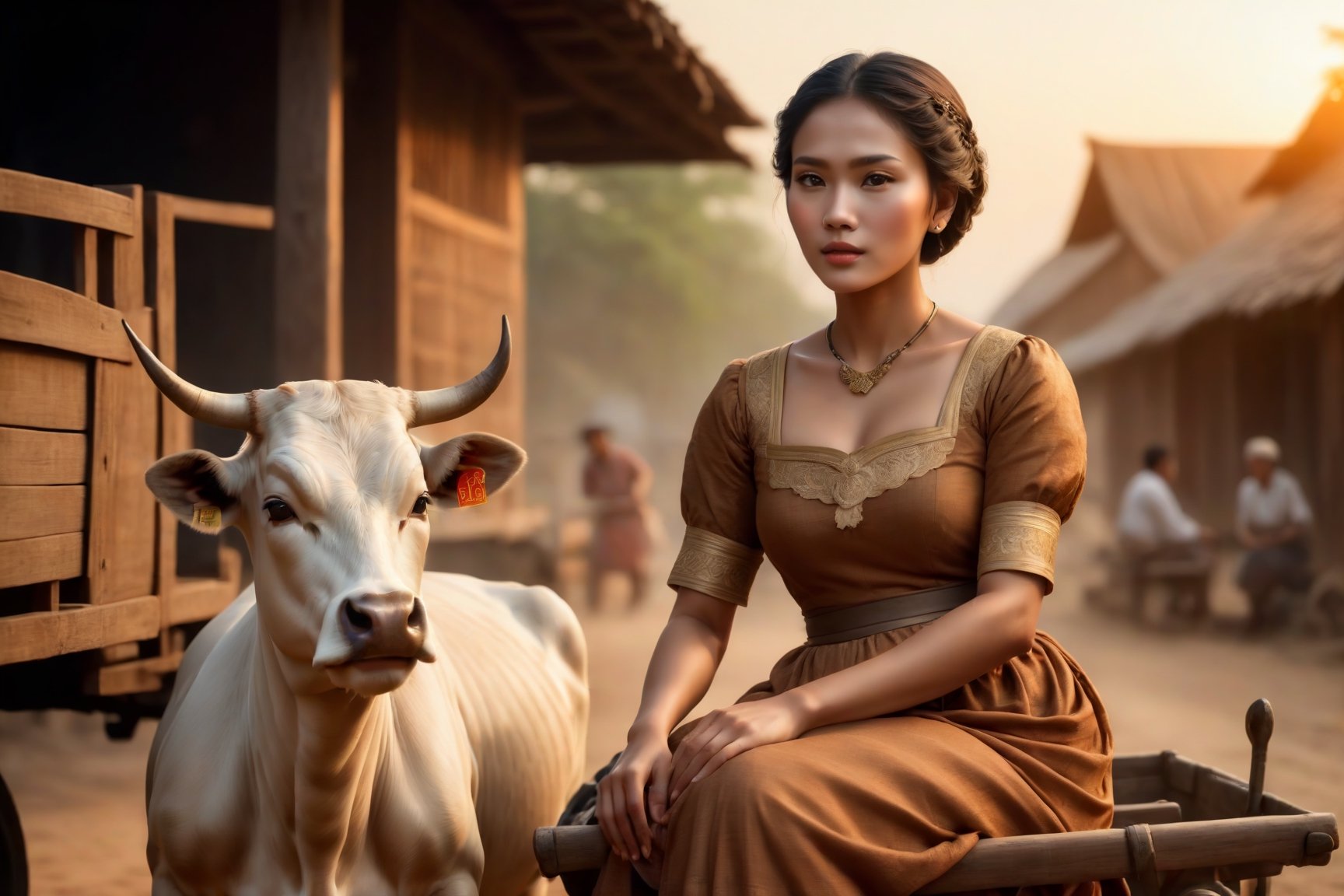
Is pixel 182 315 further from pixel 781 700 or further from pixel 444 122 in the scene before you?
pixel 781 700

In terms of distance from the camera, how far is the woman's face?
8.10ft

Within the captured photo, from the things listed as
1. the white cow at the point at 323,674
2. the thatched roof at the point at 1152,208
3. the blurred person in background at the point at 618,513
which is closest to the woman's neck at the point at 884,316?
the white cow at the point at 323,674

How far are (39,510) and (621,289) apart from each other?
45.4 metres

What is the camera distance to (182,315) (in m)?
7.86

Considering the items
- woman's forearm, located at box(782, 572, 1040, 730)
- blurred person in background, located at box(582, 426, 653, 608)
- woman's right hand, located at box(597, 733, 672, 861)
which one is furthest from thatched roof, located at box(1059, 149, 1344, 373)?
woman's right hand, located at box(597, 733, 672, 861)

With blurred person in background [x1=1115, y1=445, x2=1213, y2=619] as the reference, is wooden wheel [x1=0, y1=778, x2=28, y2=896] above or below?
below

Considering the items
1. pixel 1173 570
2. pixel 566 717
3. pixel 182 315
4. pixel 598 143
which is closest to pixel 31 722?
Answer: pixel 182 315

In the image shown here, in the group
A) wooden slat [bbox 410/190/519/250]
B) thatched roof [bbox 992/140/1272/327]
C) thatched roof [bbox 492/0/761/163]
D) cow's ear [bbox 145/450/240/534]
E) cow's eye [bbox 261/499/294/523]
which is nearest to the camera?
cow's eye [bbox 261/499/294/523]

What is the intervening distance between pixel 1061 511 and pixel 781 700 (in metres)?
0.63

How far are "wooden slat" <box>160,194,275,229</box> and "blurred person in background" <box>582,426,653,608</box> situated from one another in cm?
860

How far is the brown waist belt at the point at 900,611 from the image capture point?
2445mm

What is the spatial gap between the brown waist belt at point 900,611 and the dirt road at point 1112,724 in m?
3.30

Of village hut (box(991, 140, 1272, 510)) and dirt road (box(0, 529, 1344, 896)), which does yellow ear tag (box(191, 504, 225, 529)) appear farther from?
village hut (box(991, 140, 1272, 510))

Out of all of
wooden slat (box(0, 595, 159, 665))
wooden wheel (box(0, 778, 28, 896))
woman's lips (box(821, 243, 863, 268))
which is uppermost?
woman's lips (box(821, 243, 863, 268))
